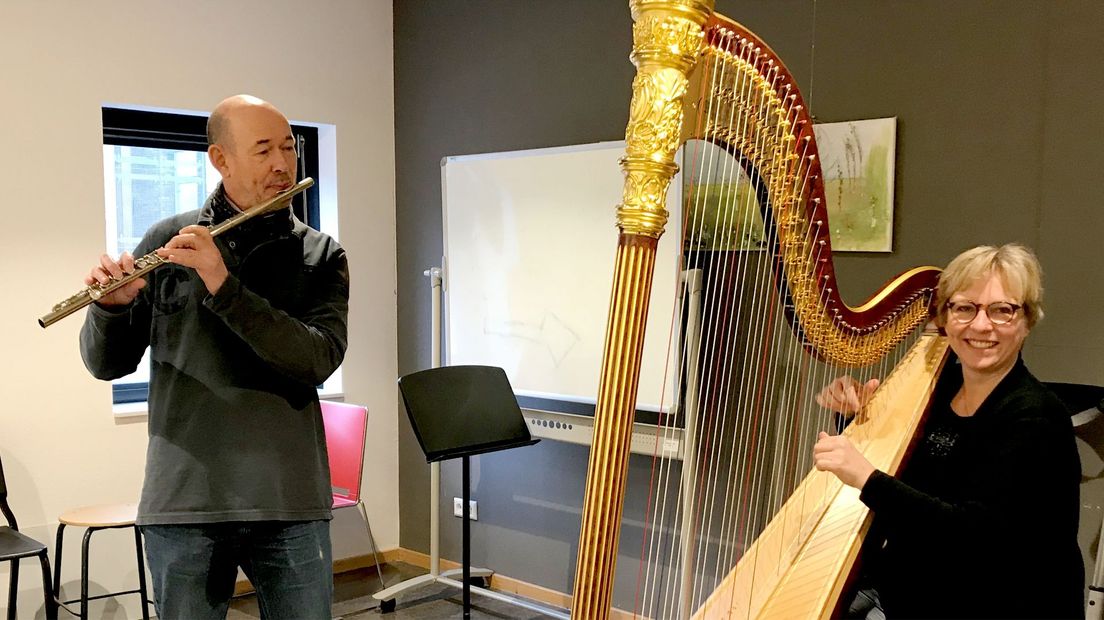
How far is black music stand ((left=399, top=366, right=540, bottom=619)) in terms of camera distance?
3.01 metres

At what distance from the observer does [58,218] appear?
11.2 ft

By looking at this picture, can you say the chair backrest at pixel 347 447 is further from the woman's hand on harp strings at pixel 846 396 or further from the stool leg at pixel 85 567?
the woman's hand on harp strings at pixel 846 396

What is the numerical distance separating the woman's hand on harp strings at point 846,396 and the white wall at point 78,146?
266cm

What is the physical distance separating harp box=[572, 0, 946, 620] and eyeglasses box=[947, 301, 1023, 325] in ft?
0.66

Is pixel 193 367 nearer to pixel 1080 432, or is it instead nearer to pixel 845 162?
pixel 845 162

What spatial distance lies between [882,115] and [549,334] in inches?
55.7

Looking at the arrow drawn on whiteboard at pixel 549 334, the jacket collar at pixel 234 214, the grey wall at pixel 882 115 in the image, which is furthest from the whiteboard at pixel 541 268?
the jacket collar at pixel 234 214

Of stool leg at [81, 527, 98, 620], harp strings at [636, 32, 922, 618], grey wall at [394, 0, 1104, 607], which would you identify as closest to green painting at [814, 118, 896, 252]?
grey wall at [394, 0, 1104, 607]

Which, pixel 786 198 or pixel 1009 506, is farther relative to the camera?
pixel 1009 506

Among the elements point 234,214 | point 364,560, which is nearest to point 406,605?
point 364,560

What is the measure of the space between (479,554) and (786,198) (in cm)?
301

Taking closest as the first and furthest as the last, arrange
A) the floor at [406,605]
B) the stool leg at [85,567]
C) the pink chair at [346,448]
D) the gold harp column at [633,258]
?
the gold harp column at [633,258]
the stool leg at [85,567]
the pink chair at [346,448]
the floor at [406,605]

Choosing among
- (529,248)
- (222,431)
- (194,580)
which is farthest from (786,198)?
(529,248)

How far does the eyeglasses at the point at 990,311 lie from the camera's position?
1700 mm
